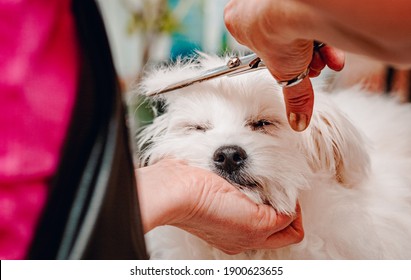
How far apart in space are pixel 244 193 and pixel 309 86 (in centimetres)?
21

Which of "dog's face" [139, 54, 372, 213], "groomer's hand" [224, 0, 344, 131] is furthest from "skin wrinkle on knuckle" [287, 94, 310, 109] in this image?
"dog's face" [139, 54, 372, 213]

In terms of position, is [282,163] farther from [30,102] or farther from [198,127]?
[30,102]

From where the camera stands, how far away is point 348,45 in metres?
0.54

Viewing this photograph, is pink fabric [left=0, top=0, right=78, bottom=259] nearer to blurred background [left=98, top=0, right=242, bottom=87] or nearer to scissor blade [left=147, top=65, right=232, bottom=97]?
scissor blade [left=147, top=65, right=232, bottom=97]

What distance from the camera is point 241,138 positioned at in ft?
2.93

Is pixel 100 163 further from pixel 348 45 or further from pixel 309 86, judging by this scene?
pixel 309 86

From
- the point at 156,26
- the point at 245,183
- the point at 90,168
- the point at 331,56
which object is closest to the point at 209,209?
the point at 245,183

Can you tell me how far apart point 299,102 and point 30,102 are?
17.4 inches

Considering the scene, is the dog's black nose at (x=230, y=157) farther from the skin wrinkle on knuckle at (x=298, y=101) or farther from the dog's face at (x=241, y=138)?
the skin wrinkle on knuckle at (x=298, y=101)

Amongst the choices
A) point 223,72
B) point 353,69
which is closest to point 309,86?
point 223,72

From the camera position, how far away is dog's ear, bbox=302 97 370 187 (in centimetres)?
92

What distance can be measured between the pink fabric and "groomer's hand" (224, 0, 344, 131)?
23 cm

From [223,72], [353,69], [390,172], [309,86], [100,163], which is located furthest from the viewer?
[353,69]

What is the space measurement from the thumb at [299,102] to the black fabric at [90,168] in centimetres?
35
